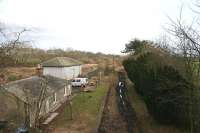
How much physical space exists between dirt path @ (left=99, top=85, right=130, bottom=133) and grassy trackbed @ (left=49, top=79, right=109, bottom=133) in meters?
0.89

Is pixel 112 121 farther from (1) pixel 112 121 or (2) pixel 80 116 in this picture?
(2) pixel 80 116

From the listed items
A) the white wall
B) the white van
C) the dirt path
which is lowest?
the dirt path

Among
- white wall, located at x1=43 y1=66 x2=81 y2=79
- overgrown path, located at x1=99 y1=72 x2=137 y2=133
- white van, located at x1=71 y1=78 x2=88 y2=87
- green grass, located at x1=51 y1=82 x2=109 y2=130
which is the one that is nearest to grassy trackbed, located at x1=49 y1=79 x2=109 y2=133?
green grass, located at x1=51 y1=82 x2=109 y2=130

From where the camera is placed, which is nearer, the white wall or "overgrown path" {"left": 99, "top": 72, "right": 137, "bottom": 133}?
"overgrown path" {"left": 99, "top": 72, "right": 137, "bottom": 133}

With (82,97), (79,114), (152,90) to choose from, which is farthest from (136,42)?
(152,90)

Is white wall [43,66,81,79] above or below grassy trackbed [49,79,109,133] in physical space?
above

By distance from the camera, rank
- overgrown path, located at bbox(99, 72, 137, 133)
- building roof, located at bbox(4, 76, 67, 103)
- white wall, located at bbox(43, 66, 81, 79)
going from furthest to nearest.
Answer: white wall, located at bbox(43, 66, 81, 79) → building roof, located at bbox(4, 76, 67, 103) → overgrown path, located at bbox(99, 72, 137, 133)

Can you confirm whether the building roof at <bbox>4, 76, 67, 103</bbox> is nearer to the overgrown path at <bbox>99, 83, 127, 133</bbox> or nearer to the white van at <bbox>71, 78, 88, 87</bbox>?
the overgrown path at <bbox>99, 83, 127, 133</bbox>

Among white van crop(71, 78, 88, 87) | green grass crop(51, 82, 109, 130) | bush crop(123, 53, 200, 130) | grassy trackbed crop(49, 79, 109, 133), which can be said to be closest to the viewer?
bush crop(123, 53, 200, 130)

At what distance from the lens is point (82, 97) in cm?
3900

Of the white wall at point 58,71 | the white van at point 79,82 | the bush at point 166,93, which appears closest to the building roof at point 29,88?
the bush at point 166,93

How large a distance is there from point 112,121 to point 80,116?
371 cm

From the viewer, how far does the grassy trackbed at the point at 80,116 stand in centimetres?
2491

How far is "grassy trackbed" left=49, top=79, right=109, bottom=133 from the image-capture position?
81.7 feet
